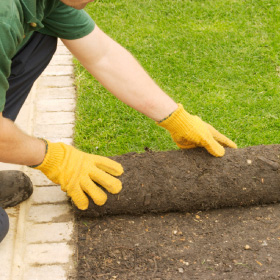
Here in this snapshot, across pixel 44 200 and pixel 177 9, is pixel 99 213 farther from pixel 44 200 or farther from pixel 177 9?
pixel 177 9

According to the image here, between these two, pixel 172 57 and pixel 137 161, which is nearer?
pixel 137 161

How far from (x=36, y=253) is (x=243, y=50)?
9.66ft

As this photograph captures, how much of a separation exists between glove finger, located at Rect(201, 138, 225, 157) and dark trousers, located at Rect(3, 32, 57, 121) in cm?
116

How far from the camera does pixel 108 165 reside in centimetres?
264

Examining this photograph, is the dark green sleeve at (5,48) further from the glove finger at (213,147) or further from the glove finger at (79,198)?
the glove finger at (213,147)

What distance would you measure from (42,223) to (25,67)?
38.2 inches

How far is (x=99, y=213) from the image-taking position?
8.82ft

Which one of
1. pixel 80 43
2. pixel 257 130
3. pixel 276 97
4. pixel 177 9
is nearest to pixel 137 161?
pixel 80 43

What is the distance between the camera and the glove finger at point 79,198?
2580mm

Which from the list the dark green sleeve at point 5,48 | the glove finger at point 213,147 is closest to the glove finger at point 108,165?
the glove finger at point 213,147

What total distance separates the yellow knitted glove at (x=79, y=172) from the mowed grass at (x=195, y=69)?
64cm

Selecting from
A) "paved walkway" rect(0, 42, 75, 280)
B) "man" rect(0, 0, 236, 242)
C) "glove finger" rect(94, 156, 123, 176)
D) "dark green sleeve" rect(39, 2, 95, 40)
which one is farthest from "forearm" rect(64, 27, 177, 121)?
"paved walkway" rect(0, 42, 75, 280)

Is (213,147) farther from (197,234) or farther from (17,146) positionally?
(17,146)

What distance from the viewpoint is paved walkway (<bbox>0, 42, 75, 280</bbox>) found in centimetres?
242
